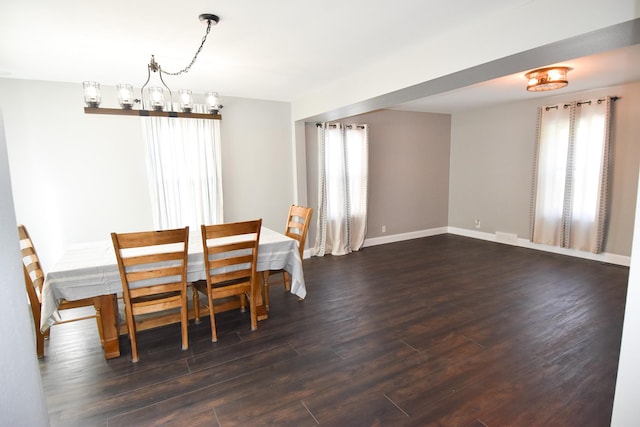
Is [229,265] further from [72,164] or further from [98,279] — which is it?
[72,164]

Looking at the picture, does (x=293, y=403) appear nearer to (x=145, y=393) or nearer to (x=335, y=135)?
(x=145, y=393)

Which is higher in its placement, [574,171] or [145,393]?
[574,171]

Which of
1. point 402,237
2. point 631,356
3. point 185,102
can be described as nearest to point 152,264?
point 185,102

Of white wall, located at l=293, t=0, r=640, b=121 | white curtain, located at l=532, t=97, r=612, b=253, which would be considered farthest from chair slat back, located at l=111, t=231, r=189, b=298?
white curtain, located at l=532, t=97, r=612, b=253

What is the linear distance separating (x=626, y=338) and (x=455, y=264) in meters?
3.61

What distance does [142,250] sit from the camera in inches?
108

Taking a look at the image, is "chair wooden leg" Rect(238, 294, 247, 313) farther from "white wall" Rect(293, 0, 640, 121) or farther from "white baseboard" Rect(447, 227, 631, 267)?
"white baseboard" Rect(447, 227, 631, 267)

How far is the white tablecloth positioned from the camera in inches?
88.4

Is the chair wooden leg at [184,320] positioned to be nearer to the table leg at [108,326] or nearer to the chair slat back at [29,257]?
the table leg at [108,326]

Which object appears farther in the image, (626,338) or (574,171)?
(574,171)

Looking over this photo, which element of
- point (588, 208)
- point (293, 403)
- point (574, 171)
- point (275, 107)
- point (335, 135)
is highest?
point (275, 107)

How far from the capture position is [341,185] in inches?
209

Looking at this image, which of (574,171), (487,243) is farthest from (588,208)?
(487,243)

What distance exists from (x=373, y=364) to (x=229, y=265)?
53.0 inches
